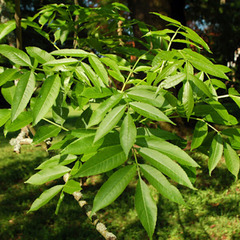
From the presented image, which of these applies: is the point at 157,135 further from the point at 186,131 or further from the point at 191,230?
the point at 186,131

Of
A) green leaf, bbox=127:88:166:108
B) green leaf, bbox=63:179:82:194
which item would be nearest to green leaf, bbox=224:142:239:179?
green leaf, bbox=127:88:166:108

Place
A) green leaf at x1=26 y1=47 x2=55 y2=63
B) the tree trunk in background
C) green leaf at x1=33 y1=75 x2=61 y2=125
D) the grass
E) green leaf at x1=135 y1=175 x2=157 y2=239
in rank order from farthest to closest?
the grass, the tree trunk in background, green leaf at x1=26 y1=47 x2=55 y2=63, green leaf at x1=33 y1=75 x2=61 y2=125, green leaf at x1=135 y1=175 x2=157 y2=239

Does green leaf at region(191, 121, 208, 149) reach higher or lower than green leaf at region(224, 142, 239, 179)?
higher

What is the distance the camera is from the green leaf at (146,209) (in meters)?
0.67

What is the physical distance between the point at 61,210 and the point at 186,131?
3.01 meters

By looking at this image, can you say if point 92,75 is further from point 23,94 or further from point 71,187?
point 71,187

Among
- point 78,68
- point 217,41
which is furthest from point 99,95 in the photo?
point 217,41

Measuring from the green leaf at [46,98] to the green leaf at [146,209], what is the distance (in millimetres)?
380

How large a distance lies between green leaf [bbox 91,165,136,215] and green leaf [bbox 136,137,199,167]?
11 centimetres

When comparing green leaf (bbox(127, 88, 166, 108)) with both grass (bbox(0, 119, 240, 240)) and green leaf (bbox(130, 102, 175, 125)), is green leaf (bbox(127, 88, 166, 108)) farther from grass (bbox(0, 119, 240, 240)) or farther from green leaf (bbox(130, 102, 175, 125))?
grass (bbox(0, 119, 240, 240))

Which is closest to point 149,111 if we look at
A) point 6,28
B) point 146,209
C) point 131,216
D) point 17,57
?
point 146,209

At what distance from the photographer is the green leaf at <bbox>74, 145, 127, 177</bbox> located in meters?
0.71

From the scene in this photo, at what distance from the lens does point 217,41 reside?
29.0ft

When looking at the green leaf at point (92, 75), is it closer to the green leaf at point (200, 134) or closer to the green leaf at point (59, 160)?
the green leaf at point (59, 160)
